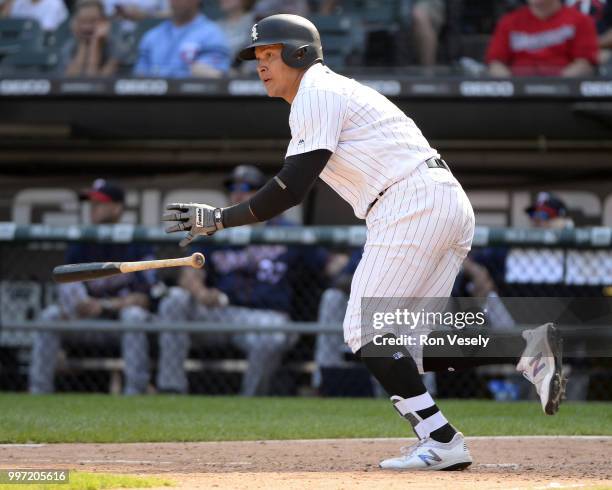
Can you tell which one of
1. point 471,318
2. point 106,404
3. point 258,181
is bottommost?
point 106,404

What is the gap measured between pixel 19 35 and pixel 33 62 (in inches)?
18.8

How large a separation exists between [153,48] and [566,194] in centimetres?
329

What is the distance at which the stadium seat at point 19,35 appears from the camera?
9258 mm

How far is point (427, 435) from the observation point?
405cm

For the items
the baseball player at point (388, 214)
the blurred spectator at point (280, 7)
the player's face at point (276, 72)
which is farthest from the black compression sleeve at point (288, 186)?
the blurred spectator at point (280, 7)

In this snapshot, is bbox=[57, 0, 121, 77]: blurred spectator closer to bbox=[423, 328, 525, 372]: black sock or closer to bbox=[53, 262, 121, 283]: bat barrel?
bbox=[53, 262, 121, 283]: bat barrel

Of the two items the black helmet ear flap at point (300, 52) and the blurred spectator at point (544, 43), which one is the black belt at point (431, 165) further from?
the blurred spectator at point (544, 43)

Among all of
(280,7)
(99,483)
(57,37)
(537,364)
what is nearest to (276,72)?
(537,364)

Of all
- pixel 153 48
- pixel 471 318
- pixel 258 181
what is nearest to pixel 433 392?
pixel 471 318

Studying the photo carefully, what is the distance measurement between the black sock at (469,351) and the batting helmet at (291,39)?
1048 mm

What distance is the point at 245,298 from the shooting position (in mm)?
7785

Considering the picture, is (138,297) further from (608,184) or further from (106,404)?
(608,184)

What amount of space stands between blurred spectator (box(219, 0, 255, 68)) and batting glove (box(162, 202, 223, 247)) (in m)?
5.00

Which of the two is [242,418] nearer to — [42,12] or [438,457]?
[438,457]
